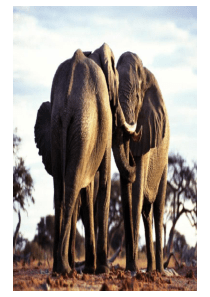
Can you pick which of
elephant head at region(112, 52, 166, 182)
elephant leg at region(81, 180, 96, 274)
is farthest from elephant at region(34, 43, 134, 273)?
elephant head at region(112, 52, 166, 182)

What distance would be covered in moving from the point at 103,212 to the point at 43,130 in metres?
1.89

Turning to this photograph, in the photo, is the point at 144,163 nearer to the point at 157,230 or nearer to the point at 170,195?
the point at 157,230

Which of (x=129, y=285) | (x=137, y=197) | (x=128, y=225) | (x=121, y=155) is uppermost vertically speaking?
(x=121, y=155)

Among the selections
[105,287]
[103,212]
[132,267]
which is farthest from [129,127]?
[105,287]

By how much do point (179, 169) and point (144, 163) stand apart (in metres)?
12.3

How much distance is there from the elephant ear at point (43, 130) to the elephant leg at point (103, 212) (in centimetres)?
147

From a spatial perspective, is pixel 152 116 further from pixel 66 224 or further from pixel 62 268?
pixel 62 268

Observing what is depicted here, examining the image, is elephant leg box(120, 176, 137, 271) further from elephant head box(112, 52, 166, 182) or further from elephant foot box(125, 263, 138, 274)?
elephant head box(112, 52, 166, 182)

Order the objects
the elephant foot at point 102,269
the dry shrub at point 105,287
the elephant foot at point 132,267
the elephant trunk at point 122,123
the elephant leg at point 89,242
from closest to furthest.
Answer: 1. the dry shrub at point 105,287
2. the elephant leg at point 89,242
3. the elephant foot at point 102,269
4. the elephant trunk at point 122,123
5. the elephant foot at point 132,267

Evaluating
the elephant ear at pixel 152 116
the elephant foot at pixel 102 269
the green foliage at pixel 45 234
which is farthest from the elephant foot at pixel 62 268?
the green foliage at pixel 45 234

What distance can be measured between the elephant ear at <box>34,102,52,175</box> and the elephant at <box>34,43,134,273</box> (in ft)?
4.94

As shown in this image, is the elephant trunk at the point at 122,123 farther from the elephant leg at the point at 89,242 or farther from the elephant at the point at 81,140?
the elephant leg at the point at 89,242

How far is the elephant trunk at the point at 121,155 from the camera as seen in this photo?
762 cm

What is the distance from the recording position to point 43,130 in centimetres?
844
